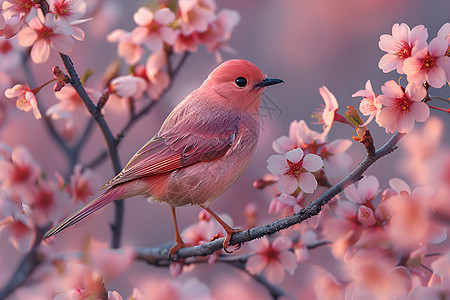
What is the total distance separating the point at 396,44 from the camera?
2.78 feet

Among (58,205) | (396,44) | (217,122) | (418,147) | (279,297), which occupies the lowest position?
(279,297)

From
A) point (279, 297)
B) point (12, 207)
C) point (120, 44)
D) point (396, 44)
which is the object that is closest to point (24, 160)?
point (12, 207)

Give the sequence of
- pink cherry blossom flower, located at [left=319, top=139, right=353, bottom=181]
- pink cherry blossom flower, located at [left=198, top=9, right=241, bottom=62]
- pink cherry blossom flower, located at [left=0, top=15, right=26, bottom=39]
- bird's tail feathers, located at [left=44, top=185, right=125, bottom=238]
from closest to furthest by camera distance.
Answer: bird's tail feathers, located at [left=44, top=185, right=125, bottom=238], pink cherry blossom flower, located at [left=0, top=15, right=26, bottom=39], pink cherry blossom flower, located at [left=319, top=139, right=353, bottom=181], pink cherry blossom flower, located at [left=198, top=9, right=241, bottom=62]

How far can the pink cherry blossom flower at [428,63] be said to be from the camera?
80 cm

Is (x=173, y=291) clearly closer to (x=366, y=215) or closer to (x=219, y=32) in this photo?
(x=366, y=215)

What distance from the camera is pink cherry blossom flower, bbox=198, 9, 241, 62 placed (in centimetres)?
129

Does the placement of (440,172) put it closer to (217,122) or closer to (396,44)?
(396,44)

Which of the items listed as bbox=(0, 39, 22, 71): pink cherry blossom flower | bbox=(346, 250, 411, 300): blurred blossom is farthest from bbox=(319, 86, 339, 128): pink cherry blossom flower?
bbox=(0, 39, 22, 71): pink cherry blossom flower

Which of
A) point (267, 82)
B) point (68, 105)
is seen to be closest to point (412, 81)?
point (267, 82)

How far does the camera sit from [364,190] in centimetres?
103

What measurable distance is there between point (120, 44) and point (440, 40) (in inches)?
32.5

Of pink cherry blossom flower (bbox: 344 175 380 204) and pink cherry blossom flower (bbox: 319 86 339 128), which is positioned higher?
pink cherry blossom flower (bbox: 319 86 339 128)

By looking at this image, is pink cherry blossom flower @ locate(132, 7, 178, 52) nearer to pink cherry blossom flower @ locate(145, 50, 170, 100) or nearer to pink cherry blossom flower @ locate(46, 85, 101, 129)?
pink cherry blossom flower @ locate(145, 50, 170, 100)

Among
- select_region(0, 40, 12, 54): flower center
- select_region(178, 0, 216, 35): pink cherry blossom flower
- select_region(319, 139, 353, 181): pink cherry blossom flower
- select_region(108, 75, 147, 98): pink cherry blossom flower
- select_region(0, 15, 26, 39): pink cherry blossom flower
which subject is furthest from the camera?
select_region(0, 40, 12, 54): flower center
